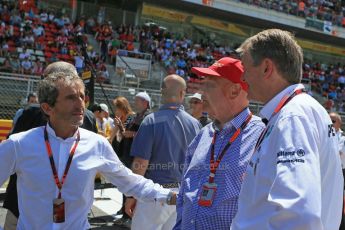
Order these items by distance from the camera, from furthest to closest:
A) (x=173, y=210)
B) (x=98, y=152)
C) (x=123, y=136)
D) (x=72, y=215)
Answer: (x=123, y=136), (x=173, y=210), (x=98, y=152), (x=72, y=215)

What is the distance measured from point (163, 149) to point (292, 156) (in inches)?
105

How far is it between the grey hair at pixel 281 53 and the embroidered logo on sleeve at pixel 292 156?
379 millimetres

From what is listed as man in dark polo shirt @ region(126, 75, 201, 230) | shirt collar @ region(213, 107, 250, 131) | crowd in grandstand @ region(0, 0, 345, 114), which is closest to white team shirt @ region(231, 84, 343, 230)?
shirt collar @ region(213, 107, 250, 131)

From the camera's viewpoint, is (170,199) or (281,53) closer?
(281,53)

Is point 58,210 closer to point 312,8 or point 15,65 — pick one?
point 15,65

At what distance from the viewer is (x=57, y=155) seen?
2545 millimetres

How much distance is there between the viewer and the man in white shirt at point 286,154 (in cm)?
149

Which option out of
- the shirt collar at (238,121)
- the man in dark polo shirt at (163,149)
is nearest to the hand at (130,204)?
the man in dark polo shirt at (163,149)

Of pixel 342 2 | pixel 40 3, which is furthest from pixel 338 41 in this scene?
pixel 40 3

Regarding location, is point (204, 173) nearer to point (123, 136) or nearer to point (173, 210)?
point (173, 210)

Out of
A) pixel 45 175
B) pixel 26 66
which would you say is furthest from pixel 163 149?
pixel 26 66

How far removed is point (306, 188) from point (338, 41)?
3989 centimetres

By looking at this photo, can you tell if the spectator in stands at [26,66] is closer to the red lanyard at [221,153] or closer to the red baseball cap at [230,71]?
the red baseball cap at [230,71]

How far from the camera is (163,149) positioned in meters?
4.14
